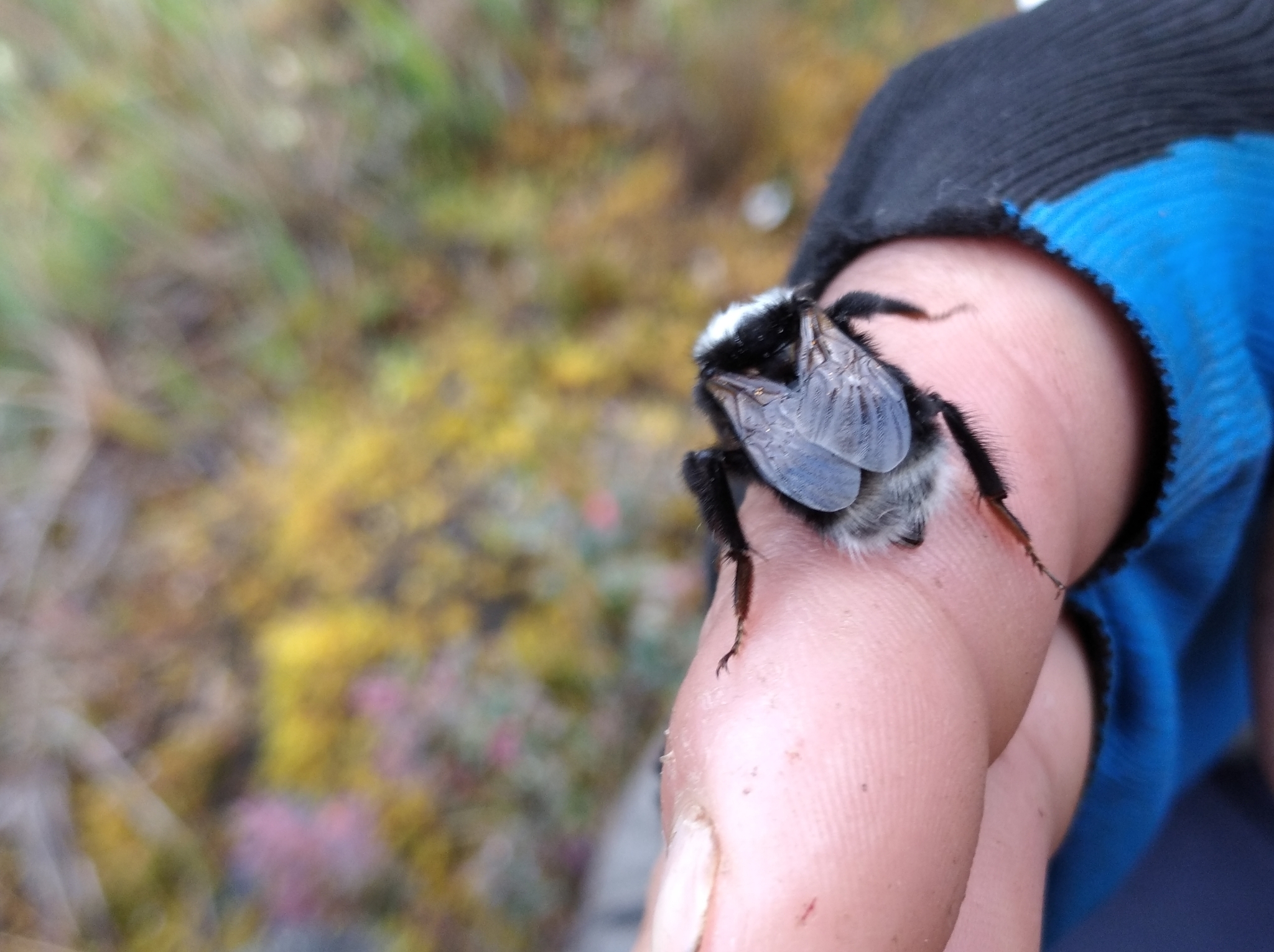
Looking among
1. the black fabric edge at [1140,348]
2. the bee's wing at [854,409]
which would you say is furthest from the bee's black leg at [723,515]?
the black fabric edge at [1140,348]

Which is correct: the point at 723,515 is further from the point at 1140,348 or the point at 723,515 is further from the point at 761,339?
the point at 1140,348

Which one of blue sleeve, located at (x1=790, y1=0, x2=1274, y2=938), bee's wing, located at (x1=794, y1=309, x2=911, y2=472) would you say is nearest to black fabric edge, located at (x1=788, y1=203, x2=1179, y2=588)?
blue sleeve, located at (x1=790, y1=0, x2=1274, y2=938)

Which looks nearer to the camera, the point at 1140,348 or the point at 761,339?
Answer: the point at 1140,348

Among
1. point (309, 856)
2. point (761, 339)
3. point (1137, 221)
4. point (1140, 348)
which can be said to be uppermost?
point (1137, 221)

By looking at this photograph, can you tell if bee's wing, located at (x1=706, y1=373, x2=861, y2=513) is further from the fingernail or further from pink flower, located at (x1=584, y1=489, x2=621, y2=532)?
pink flower, located at (x1=584, y1=489, x2=621, y2=532)

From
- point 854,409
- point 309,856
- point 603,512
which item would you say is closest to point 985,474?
point 854,409

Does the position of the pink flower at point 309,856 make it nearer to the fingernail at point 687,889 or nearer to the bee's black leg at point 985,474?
the fingernail at point 687,889
